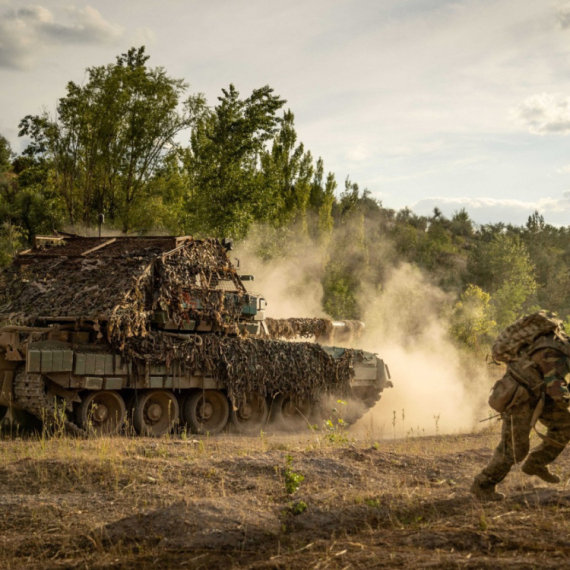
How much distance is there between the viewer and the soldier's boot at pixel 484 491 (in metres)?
7.35

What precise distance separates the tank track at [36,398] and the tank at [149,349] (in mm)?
21

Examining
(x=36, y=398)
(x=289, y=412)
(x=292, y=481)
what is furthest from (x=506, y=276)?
(x=292, y=481)

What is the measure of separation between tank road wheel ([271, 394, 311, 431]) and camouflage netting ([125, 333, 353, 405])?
0.90 feet

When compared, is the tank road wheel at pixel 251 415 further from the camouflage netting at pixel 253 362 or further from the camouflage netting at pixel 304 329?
the camouflage netting at pixel 304 329

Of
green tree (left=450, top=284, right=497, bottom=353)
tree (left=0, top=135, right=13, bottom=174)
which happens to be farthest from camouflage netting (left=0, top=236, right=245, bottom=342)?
tree (left=0, top=135, right=13, bottom=174)

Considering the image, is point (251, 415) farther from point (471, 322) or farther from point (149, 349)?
point (471, 322)

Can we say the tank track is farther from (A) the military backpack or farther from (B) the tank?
(A) the military backpack

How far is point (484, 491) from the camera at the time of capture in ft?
24.4

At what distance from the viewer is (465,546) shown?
5730mm

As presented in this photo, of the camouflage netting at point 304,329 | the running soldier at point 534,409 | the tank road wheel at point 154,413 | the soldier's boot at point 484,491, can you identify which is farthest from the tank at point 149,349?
the running soldier at point 534,409

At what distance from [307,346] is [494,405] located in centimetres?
830

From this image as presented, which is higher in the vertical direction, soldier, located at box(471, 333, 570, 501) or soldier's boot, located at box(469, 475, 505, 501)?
soldier, located at box(471, 333, 570, 501)

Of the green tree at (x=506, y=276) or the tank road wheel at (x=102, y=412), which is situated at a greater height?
the green tree at (x=506, y=276)

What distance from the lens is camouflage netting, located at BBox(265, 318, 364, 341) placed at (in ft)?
58.1
